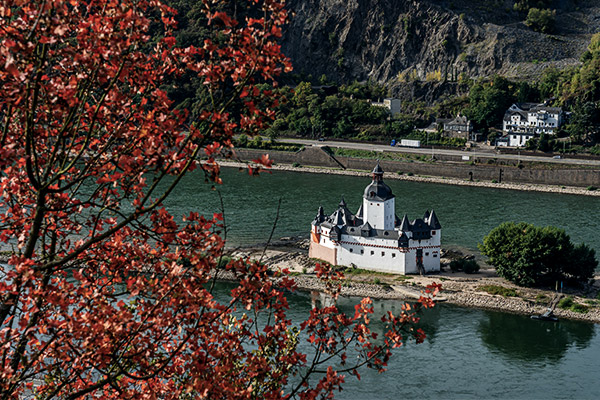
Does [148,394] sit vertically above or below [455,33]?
below

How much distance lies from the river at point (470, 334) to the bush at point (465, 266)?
2522mm

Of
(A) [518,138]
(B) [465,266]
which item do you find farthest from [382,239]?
(A) [518,138]

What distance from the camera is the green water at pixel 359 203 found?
31.0 metres

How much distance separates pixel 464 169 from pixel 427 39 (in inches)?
668

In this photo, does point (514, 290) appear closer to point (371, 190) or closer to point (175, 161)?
point (371, 190)

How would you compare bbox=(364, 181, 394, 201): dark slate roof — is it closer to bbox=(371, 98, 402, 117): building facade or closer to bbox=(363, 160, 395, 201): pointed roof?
bbox=(363, 160, 395, 201): pointed roof

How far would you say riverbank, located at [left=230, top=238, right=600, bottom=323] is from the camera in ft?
74.5

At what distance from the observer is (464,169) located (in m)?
43.6

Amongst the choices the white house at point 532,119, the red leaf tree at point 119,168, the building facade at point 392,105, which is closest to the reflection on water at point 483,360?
the red leaf tree at point 119,168

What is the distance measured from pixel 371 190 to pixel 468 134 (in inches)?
967

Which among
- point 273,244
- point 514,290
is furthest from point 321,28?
point 514,290

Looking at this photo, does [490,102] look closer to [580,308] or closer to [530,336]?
[580,308]

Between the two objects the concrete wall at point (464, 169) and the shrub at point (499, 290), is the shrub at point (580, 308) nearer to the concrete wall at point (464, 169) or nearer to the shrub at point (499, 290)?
the shrub at point (499, 290)

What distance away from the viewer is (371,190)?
25.7 meters
